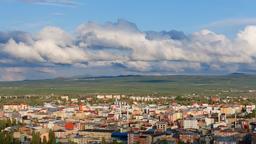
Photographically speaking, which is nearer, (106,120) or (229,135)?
(229,135)

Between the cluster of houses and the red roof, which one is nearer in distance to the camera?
the cluster of houses

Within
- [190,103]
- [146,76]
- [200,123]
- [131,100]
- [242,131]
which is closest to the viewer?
[242,131]

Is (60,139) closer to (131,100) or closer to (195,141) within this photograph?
(195,141)

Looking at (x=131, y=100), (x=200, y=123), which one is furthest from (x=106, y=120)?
(x=131, y=100)

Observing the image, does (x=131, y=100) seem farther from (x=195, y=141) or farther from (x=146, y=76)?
(x=146, y=76)

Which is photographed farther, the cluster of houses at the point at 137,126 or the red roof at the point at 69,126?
the red roof at the point at 69,126

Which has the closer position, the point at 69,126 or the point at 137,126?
the point at 69,126

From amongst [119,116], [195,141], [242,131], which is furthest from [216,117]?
[195,141]

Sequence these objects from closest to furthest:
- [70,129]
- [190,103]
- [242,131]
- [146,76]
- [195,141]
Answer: [195,141]
[242,131]
[70,129]
[190,103]
[146,76]
